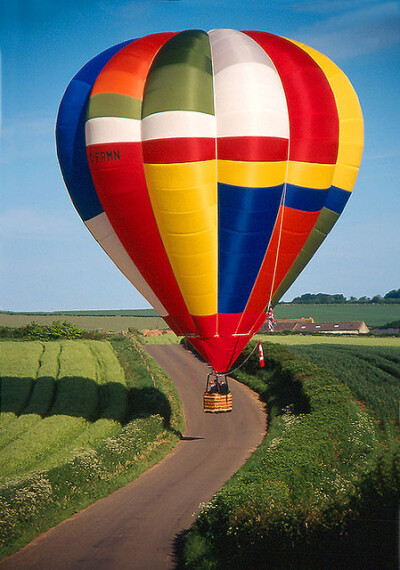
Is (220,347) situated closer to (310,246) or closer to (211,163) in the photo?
(310,246)

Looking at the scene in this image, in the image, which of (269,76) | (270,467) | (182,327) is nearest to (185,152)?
(269,76)

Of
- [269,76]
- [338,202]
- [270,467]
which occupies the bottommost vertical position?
[270,467]

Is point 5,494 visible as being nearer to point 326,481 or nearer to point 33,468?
point 33,468

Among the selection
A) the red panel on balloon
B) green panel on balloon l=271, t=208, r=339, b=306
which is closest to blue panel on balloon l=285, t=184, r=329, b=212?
green panel on balloon l=271, t=208, r=339, b=306

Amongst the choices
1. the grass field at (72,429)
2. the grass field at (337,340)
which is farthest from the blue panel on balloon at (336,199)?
the grass field at (337,340)

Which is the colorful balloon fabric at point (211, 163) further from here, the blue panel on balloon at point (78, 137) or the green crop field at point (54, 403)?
the green crop field at point (54, 403)

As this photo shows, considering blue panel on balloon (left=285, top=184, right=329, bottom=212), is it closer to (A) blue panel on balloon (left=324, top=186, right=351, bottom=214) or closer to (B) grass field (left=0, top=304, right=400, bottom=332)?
(A) blue panel on balloon (left=324, top=186, right=351, bottom=214)
